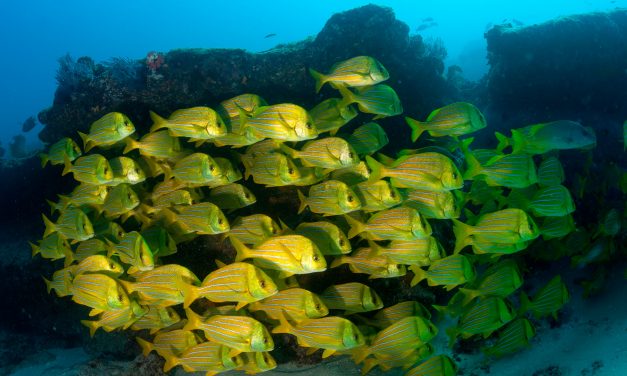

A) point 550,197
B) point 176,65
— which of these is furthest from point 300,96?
point 550,197

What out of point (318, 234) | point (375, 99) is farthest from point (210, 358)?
point (375, 99)

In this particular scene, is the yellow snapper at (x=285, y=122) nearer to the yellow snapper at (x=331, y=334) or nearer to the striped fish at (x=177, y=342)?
the yellow snapper at (x=331, y=334)

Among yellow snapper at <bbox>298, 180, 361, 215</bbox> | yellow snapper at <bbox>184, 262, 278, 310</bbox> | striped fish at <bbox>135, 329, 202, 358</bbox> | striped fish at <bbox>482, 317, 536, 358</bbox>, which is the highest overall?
yellow snapper at <bbox>298, 180, 361, 215</bbox>

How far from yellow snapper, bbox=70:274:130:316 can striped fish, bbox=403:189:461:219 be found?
11.2 feet

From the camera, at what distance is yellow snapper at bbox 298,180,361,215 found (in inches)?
169

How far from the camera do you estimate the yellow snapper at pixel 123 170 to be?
4.83 m

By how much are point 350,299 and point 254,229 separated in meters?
1.35

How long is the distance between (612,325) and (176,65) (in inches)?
312

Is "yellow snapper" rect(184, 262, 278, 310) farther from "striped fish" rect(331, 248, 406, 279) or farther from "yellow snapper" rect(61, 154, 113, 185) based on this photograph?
"yellow snapper" rect(61, 154, 113, 185)

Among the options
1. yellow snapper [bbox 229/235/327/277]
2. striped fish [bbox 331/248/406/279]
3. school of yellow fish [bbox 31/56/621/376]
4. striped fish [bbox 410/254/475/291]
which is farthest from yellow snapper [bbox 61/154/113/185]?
striped fish [bbox 410/254/475/291]

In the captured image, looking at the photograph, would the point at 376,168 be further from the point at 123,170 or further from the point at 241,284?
the point at 123,170

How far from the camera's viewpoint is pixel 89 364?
228 inches

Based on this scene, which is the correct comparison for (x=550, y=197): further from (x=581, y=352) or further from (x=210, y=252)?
(x=210, y=252)

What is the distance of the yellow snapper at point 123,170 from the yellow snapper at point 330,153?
216cm
